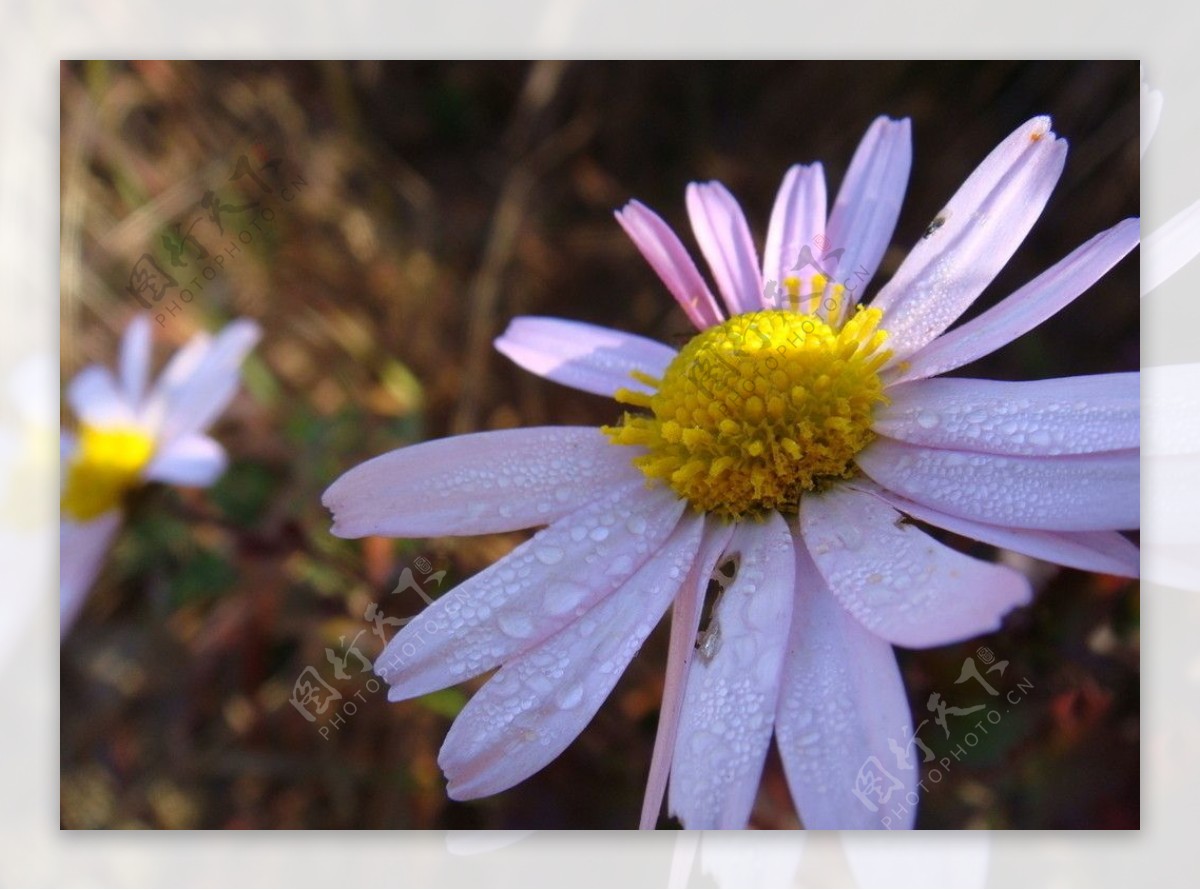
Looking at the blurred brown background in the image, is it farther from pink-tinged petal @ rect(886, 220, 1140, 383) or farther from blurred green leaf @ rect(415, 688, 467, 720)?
pink-tinged petal @ rect(886, 220, 1140, 383)

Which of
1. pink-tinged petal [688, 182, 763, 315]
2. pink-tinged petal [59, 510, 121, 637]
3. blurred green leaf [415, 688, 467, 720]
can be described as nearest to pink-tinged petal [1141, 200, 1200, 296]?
pink-tinged petal [688, 182, 763, 315]

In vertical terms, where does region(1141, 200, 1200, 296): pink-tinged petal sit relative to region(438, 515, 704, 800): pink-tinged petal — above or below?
above

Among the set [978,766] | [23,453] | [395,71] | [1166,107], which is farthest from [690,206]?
[23,453]

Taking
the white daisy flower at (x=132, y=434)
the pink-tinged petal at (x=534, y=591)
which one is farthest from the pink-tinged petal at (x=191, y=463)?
the pink-tinged petal at (x=534, y=591)

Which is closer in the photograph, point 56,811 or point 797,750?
point 797,750

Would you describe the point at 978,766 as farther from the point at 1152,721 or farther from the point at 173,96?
the point at 173,96

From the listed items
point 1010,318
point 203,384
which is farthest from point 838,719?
point 203,384

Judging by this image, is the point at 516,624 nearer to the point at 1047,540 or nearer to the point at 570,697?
the point at 570,697

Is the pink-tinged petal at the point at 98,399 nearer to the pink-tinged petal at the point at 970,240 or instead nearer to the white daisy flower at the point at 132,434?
the white daisy flower at the point at 132,434
